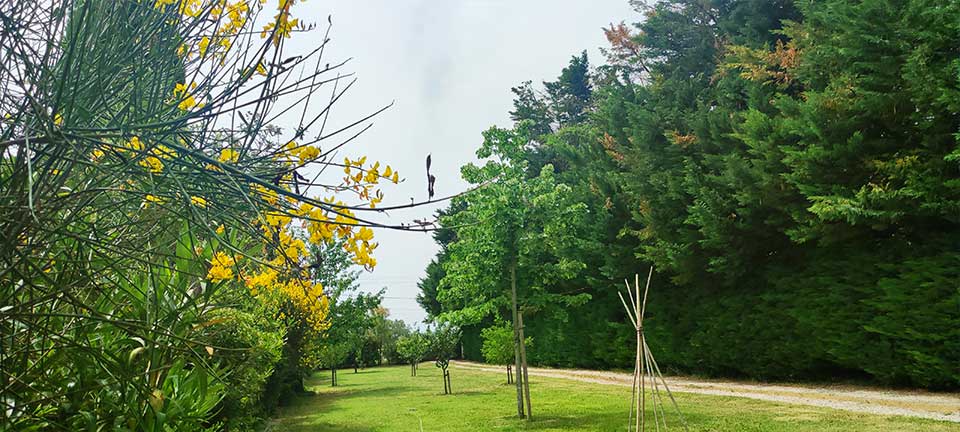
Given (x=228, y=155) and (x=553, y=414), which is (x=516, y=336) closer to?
(x=553, y=414)

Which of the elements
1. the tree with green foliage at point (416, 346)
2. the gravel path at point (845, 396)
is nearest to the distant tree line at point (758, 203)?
the gravel path at point (845, 396)

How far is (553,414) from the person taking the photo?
8.97 meters

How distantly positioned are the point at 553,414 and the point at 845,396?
14.6 ft

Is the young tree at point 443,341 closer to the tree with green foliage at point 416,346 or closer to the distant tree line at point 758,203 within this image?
the tree with green foliage at point 416,346

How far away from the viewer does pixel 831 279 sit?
→ 10969mm

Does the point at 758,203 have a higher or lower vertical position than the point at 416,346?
higher

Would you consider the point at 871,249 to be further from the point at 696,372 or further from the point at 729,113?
the point at 696,372

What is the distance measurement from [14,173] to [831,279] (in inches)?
470

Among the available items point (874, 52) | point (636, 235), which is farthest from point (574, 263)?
point (636, 235)

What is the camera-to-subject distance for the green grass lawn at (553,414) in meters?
7.03

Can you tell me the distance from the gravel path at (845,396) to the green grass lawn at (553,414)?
1.75 feet

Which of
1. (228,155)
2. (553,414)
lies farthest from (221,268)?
(553,414)

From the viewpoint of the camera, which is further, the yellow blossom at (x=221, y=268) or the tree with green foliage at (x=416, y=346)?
the tree with green foliage at (x=416, y=346)

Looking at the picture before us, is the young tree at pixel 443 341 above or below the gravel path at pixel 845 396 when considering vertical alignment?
above
